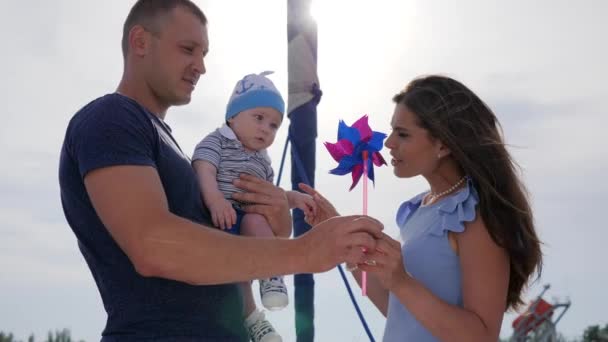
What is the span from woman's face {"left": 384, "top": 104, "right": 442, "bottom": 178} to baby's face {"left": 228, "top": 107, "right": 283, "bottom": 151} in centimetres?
53

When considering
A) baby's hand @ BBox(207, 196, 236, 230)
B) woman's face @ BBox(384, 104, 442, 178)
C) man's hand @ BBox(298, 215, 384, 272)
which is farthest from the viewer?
woman's face @ BBox(384, 104, 442, 178)

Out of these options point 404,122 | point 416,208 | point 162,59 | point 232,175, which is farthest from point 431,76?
point 162,59

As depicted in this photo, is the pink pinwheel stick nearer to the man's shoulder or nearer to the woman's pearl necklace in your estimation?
the woman's pearl necklace

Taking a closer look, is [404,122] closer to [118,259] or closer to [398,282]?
[398,282]

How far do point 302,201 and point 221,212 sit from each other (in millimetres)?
791

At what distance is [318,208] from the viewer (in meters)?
3.96

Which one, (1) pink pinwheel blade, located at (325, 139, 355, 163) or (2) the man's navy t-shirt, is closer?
(2) the man's navy t-shirt

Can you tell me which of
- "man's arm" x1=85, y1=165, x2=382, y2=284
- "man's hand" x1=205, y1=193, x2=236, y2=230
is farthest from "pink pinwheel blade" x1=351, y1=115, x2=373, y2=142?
"man's arm" x1=85, y1=165, x2=382, y2=284

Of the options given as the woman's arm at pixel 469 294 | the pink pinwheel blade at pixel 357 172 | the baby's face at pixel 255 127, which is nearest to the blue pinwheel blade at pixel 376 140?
the pink pinwheel blade at pixel 357 172

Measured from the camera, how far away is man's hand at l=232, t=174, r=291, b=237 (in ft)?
11.2

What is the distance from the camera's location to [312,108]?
4.32 m

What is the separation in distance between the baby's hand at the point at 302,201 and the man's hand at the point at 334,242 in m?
1.32

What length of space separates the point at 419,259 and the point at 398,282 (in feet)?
1.18

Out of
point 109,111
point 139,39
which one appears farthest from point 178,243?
point 139,39
